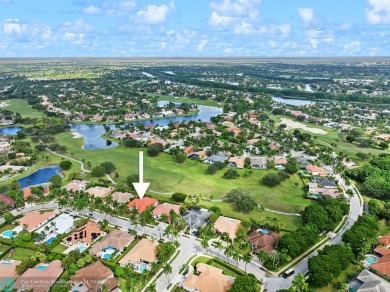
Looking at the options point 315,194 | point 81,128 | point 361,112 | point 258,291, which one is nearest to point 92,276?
point 258,291

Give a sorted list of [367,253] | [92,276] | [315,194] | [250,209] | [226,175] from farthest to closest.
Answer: [226,175], [315,194], [250,209], [367,253], [92,276]

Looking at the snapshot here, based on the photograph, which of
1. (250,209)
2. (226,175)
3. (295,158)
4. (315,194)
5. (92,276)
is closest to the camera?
(92,276)

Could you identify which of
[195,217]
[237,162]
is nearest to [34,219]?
[195,217]

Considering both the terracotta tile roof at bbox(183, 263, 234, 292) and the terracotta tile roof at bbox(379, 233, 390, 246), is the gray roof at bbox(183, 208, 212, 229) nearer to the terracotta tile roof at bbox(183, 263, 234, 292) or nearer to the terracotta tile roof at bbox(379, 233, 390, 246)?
the terracotta tile roof at bbox(183, 263, 234, 292)

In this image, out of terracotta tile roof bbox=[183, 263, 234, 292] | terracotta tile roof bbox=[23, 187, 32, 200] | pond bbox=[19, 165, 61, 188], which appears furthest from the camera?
pond bbox=[19, 165, 61, 188]

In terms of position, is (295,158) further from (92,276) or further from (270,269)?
(92,276)

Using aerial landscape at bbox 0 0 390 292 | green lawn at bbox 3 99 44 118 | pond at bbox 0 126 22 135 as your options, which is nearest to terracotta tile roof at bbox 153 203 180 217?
aerial landscape at bbox 0 0 390 292
